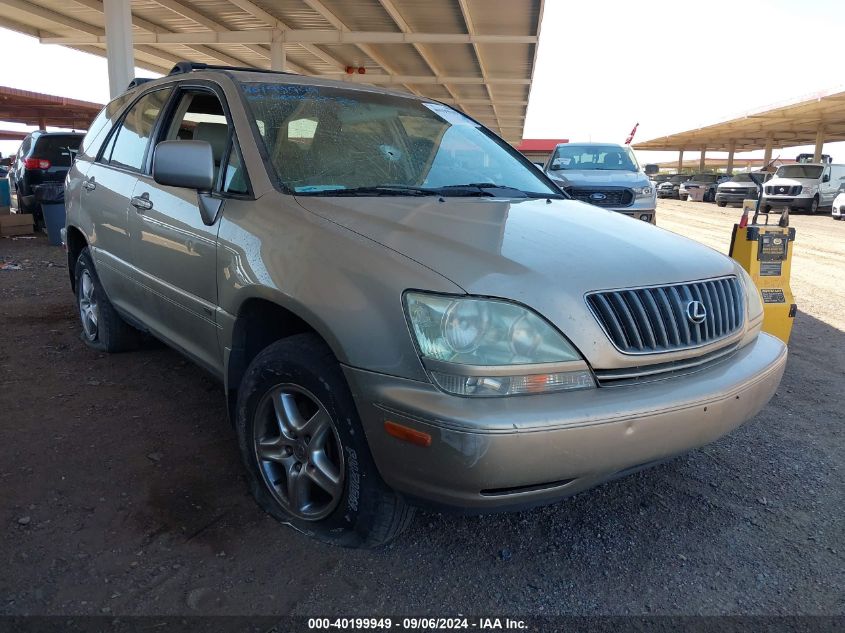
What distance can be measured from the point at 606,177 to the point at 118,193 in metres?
8.29

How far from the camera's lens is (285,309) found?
7.92ft

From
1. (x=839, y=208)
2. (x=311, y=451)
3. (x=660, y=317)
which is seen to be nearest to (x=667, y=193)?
(x=839, y=208)

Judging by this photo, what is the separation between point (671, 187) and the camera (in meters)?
39.9

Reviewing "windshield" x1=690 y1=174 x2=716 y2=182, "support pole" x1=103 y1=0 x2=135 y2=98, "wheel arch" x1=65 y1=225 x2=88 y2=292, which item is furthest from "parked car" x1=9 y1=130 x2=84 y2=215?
"windshield" x1=690 y1=174 x2=716 y2=182

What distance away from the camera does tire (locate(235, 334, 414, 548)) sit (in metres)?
2.17

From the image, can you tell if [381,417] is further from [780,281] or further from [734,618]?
[780,281]

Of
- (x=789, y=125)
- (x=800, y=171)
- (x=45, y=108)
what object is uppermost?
(x=789, y=125)

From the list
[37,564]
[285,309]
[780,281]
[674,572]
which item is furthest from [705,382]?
[780,281]

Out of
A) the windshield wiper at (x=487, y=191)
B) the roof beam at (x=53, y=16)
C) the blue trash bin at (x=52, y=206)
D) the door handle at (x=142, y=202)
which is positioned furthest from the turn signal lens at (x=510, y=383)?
the roof beam at (x=53, y=16)

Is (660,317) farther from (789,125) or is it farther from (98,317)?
(789,125)

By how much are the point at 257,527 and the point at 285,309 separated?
2.86 feet

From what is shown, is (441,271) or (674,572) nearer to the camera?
(441,271)

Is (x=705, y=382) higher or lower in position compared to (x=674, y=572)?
higher

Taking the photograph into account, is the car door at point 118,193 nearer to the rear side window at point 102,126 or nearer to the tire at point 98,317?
the rear side window at point 102,126
